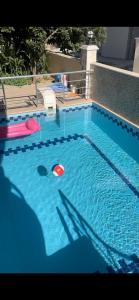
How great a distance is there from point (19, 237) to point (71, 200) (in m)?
1.36

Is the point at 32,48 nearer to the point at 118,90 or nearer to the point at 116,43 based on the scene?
the point at 118,90

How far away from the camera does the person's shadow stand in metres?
4.10

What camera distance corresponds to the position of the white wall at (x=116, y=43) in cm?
1892

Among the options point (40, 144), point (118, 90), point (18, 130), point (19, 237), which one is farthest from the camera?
point (118, 90)

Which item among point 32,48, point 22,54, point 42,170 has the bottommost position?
point 42,170

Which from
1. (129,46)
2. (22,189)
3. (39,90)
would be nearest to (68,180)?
(22,189)

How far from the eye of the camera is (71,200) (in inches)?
211

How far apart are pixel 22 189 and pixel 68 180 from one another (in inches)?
44.2

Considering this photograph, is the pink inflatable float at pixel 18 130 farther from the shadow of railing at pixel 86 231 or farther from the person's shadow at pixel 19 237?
the shadow of railing at pixel 86 231

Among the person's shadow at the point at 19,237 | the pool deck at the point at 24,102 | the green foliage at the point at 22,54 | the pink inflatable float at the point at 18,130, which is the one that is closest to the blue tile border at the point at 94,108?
the pool deck at the point at 24,102

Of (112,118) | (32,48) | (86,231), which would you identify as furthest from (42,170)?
(32,48)

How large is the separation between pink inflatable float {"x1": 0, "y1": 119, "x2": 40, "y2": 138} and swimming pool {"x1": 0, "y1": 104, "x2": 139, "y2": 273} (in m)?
0.21
